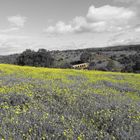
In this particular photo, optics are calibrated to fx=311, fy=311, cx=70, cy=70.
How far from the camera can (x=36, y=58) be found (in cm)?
9262

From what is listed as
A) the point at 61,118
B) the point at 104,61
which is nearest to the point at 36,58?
the point at 104,61

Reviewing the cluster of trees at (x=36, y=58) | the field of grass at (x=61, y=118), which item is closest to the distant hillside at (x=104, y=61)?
the cluster of trees at (x=36, y=58)

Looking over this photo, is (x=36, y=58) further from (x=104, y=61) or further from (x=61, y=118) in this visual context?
(x=61, y=118)

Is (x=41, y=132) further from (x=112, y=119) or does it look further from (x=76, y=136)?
(x=112, y=119)

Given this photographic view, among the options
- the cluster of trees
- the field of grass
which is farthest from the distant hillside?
the field of grass

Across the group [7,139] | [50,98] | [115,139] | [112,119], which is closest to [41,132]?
[7,139]

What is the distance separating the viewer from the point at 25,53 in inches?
3669

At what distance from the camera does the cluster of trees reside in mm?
90500

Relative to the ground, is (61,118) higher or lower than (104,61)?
higher

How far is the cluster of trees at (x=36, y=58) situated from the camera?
90500mm

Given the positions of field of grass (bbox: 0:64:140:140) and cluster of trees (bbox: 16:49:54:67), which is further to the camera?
cluster of trees (bbox: 16:49:54:67)

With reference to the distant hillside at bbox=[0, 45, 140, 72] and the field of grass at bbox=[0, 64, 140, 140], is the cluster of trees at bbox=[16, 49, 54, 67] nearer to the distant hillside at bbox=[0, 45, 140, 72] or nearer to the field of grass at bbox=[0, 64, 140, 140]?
the distant hillside at bbox=[0, 45, 140, 72]

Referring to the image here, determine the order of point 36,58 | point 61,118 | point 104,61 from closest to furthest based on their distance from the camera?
point 61,118, point 36,58, point 104,61

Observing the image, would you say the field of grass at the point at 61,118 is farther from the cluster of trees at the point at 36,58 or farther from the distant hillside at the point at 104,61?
the cluster of trees at the point at 36,58
